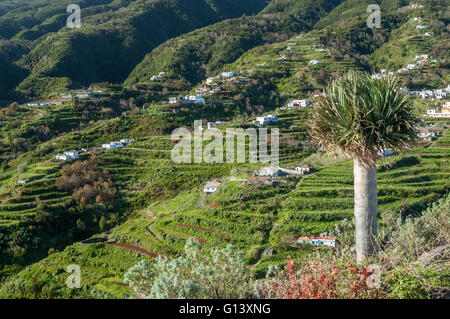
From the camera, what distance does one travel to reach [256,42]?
9356cm

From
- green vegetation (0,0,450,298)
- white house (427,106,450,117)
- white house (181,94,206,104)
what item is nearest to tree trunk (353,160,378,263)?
green vegetation (0,0,450,298)

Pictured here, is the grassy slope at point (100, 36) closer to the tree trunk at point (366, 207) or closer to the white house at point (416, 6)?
the tree trunk at point (366, 207)

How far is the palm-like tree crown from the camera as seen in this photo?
454 centimetres

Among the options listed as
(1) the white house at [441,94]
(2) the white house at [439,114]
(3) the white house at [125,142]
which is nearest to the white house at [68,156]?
(3) the white house at [125,142]

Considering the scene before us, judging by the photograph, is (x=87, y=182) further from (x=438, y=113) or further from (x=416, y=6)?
(x=416, y=6)

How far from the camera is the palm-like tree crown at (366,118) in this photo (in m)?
4.54

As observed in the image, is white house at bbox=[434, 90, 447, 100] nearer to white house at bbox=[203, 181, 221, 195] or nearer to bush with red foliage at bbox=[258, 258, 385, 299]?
white house at bbox=[203, 181, 221, 195]

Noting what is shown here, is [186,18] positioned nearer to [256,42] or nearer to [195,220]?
[256,42]

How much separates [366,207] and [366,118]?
3.75 ft

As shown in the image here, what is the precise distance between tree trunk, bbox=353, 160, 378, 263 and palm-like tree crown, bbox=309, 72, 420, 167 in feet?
0.44

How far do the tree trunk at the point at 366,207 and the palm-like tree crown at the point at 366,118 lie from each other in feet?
0.44

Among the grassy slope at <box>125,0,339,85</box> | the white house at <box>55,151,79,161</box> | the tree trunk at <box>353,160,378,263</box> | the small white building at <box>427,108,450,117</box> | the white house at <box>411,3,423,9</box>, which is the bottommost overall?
the white house at <box>55,151,79,161</box>

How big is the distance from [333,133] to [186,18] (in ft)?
458

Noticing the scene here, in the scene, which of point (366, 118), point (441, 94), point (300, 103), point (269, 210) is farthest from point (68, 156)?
point (441, 94)
